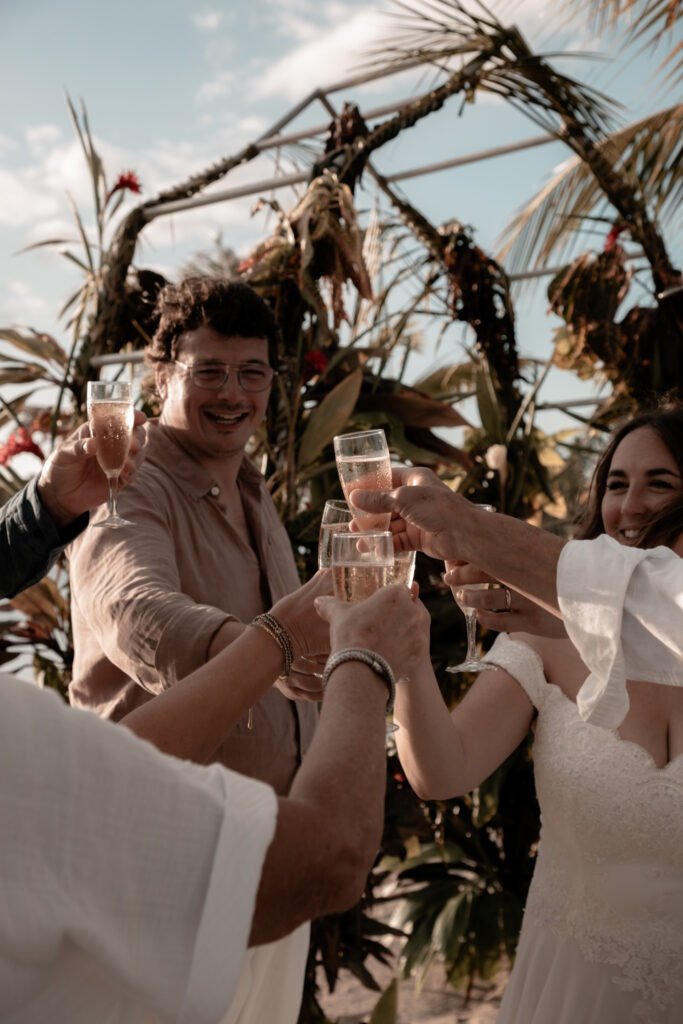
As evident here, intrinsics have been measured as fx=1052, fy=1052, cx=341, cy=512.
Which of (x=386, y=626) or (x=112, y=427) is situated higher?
(x=112, y=427)

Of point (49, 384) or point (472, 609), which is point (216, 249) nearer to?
point (49, 384)

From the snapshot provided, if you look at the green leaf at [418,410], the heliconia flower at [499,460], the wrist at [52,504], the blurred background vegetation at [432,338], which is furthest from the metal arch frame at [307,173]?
the wrist at [52,504]

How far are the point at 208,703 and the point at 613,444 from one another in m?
1.64

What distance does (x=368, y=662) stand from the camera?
1.22 m

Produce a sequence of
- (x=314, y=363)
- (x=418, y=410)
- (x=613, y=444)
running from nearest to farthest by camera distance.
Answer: (x=613, y=444)
(x=314, y=363)
(x=418, y=410)

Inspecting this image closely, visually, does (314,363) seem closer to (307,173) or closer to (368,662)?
(307,173)

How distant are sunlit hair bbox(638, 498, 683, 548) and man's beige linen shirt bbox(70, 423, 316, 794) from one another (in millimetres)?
898

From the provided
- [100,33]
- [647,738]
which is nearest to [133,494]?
[647,738]

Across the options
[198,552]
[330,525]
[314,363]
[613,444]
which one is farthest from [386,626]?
[314,363]

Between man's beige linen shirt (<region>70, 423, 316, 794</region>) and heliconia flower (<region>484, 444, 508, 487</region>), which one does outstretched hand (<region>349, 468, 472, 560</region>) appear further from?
heliconia flower (<region>484, 444, 508, 487</region>)

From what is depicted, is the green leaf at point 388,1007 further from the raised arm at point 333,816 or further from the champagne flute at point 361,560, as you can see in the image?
the raised arm at point 333,816

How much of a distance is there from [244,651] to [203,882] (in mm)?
799

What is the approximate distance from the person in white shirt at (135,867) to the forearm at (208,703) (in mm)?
595

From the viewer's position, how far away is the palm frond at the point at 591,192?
4707 mm
